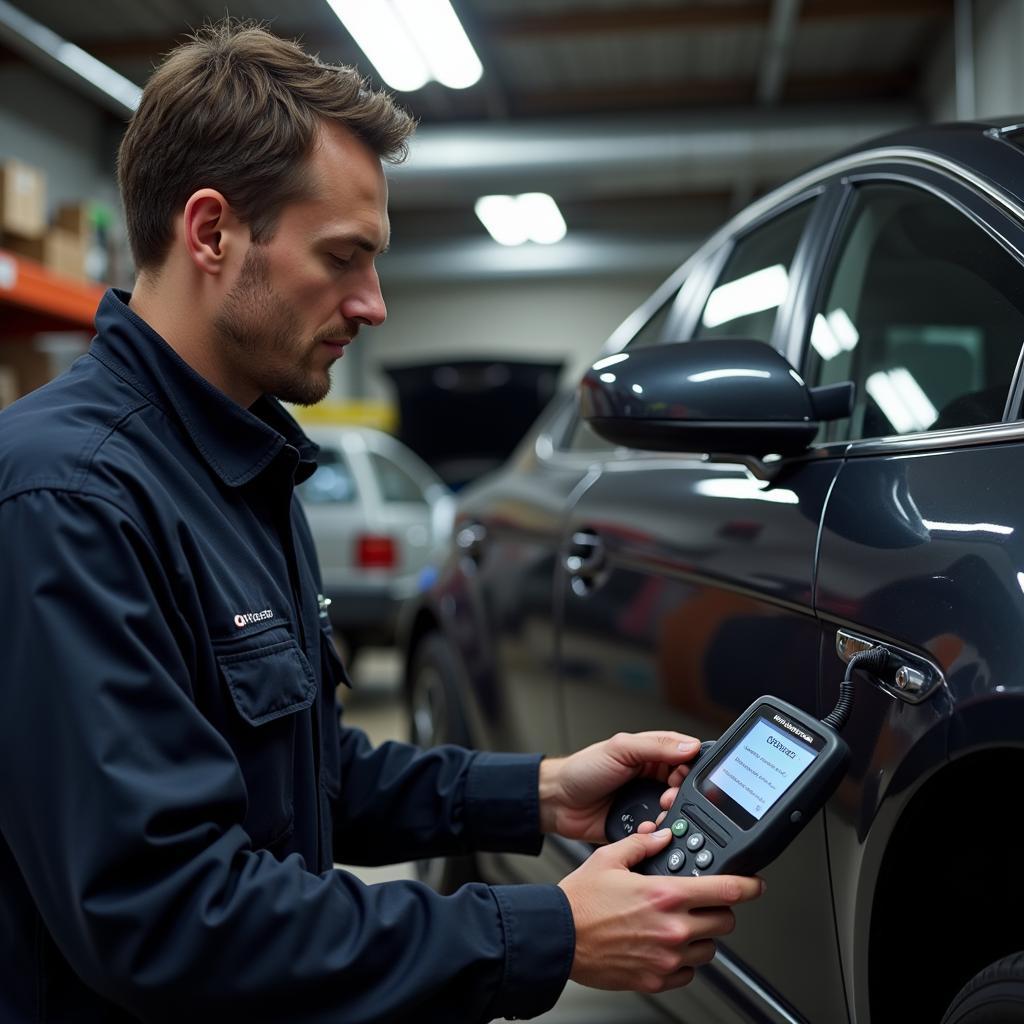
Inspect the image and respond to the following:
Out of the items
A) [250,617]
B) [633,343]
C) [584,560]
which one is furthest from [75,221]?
[250,617]

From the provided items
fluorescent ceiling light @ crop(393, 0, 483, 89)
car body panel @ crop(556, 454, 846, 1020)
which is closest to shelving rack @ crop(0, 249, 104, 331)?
fluorescent ceiling light @ crop(393, 0, 483, 89)

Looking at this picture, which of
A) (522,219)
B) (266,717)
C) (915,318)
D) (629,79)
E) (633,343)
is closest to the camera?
(266,717)

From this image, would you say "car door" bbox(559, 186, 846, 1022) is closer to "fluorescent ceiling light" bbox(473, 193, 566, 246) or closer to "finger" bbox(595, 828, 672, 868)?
"finger" bbox(595, 828, 672, 868)

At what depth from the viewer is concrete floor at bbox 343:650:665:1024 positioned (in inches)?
85.7

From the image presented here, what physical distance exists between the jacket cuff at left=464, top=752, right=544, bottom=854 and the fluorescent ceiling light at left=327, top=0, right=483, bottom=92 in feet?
15.9

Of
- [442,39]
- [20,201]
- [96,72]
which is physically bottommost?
[20,201]

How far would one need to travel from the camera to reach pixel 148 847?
846 millimetres

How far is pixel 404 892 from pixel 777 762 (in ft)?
1.10

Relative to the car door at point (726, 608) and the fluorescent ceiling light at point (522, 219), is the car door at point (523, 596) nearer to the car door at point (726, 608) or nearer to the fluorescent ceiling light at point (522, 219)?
the car door at point (726, 608)

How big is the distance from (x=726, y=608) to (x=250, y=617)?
1.84ft

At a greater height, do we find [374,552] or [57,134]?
[57,134]

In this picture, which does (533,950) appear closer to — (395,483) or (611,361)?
(611,361)

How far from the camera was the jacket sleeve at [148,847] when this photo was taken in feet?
2.78

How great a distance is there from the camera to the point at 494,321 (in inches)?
532
